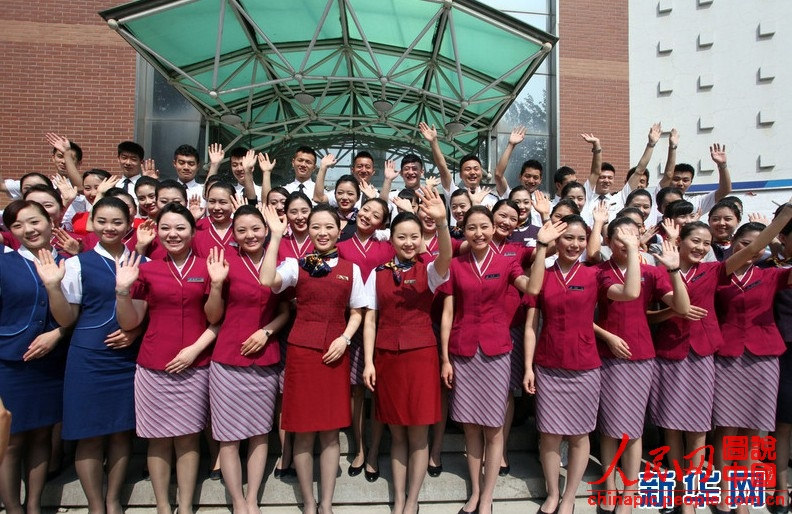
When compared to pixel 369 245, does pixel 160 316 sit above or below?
below

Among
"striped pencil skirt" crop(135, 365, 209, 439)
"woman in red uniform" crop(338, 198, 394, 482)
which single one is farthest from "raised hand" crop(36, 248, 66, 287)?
→ "woman in red uniform" crop(338, 198, 394, 482)

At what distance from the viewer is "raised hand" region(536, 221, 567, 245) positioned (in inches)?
113

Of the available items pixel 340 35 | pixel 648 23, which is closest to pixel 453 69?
pixel 340 35

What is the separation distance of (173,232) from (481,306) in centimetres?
193

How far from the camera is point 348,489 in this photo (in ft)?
10.8

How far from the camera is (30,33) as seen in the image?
784 cm

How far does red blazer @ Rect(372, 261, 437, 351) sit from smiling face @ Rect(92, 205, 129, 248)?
162 cm

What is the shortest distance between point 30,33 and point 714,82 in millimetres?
11793

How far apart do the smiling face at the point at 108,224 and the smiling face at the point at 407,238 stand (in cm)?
166

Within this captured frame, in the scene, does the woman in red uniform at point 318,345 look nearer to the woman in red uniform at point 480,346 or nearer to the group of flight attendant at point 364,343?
the group of flight attendant at point 364,343

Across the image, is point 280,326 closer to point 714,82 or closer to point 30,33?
point 30,33

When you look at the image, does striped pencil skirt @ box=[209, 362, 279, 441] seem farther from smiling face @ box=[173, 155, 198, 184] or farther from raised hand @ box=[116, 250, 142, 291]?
smiling face @ box=[173, 155, 198, 184]

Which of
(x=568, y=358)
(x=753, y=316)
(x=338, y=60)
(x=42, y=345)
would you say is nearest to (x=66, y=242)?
(x=42, y=345)

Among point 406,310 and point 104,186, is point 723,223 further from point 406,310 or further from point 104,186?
point 104,186
